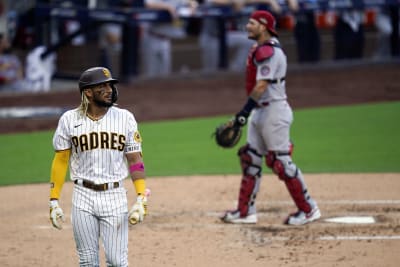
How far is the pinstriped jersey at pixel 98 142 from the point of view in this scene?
5840mm

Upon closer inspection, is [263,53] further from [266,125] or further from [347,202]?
[347,202]

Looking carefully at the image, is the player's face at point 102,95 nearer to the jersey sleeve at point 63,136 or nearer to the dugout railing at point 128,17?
the jersey sleeve at point 63,136

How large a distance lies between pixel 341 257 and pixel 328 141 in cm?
522

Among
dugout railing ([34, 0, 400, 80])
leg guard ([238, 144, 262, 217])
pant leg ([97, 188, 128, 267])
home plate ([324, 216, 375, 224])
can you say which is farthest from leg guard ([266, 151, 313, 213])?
dugout railing ([34, 0, 400, 80])

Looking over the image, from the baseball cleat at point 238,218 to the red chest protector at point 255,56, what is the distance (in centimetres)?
111

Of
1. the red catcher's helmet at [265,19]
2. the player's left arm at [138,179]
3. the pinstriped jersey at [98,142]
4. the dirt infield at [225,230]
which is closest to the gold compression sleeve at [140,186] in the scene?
the player's left arm at [138,179]

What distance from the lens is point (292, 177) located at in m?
8.20

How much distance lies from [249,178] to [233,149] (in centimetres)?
377

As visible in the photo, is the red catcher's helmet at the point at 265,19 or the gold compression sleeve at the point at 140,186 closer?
the gold compression sleeve at the point at 140,186

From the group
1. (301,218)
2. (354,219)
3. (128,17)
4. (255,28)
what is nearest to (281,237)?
(301,218)

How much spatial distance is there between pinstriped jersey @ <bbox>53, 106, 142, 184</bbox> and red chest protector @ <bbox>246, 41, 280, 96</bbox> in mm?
2397

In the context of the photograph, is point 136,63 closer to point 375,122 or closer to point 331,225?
point 375,122

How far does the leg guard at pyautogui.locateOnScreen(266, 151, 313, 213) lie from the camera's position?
821cm

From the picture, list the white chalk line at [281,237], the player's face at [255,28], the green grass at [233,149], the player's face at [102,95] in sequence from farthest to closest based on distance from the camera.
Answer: the green grass at [233,149], the player's face at [255,28], the white chalk line at [281,237], the player's face at [102,95]
